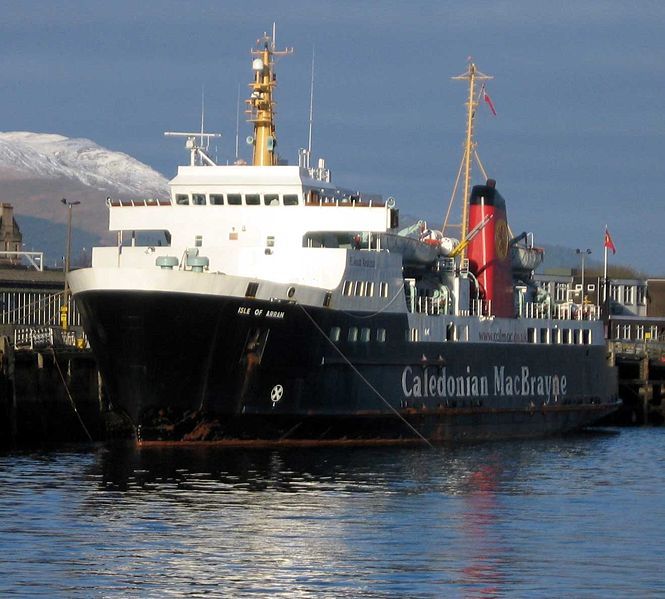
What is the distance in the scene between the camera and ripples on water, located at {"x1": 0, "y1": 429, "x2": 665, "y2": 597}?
2691 centimetres

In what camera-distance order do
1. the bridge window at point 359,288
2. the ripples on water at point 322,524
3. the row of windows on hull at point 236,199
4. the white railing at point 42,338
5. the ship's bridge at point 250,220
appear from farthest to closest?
1. the white railing at point 42,338
2. the row of windows on hull at point 236,199
3. the ship's bridge at point 250,220
4. the bridge window at point 359,288
5. the ripples on water at point 322,524

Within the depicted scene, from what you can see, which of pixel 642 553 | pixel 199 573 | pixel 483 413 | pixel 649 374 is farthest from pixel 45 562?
pixel 649 374

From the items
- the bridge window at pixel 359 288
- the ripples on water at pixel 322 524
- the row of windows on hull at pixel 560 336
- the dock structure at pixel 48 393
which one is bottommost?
the ripples on water at pixel 322 524

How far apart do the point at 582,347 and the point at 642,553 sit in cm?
3360

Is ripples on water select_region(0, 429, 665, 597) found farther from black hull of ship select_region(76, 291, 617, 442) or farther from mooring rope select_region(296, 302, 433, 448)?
mooring rope select_region(296, 302, 433, 448)

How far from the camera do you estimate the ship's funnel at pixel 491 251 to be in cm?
5891

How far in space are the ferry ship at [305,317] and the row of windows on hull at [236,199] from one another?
4cm

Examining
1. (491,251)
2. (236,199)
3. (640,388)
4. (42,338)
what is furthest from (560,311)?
(42,338)

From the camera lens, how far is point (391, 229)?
51.4 metres

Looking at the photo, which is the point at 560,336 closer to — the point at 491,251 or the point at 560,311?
the point at 560,311

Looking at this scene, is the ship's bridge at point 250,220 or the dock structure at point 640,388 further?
the dock structure at point 640,388

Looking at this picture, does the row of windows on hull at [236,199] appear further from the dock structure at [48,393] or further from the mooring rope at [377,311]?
the dock structure at [48,393]

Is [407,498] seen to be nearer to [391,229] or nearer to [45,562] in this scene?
[45,562]

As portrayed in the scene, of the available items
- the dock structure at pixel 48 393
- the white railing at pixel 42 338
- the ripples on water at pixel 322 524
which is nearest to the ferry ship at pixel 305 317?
the ripples on water at pixel 322 524
